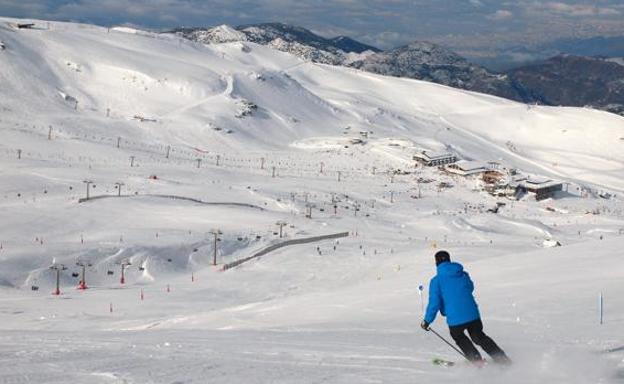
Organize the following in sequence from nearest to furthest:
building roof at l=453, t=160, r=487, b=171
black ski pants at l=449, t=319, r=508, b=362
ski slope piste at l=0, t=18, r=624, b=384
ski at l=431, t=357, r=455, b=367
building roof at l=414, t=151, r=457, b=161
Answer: black ski pants at l=449, t=319, r=508, b=362, ski at l=431, t=357, r=455, b=367, ski slope piste at l=0, t=18, r=624, b=384, building roof at l=453, t=160, r=487, b=171, building roof at l=414, t=151, r=457, b=161

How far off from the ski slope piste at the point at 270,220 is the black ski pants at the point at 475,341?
220 millimetres

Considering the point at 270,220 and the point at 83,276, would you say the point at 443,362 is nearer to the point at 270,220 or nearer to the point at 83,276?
the point at 83,276

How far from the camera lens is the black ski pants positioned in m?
8.07

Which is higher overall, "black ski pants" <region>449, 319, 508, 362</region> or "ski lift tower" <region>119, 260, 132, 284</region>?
"black ski pants" <region>449, 319, 508, 362</region>

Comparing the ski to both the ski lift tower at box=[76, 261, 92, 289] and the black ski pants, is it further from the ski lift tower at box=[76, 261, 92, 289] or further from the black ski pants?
the ski lift tower at box=[76, 261, 92, 289]

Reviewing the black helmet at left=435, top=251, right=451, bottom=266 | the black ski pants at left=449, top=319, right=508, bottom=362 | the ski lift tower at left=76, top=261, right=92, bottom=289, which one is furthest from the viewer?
the ski lift tower at left=76, top=261, right=92, bottom=289

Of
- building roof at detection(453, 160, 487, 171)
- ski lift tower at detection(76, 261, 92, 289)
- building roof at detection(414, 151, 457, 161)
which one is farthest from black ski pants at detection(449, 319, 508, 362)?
building roof at detection(414, 151, 457, 161)

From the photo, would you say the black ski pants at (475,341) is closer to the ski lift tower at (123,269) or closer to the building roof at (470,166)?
the ski lift tower at (123,269)

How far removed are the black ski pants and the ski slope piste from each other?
220mm

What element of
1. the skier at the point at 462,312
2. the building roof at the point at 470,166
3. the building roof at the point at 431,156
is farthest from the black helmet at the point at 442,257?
the building roof at the point at 431,156

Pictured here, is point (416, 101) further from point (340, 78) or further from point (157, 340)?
point (157, 340)

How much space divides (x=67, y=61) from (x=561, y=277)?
11545 centimetres

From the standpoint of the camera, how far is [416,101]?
553ft

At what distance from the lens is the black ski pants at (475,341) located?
26.5 ft
